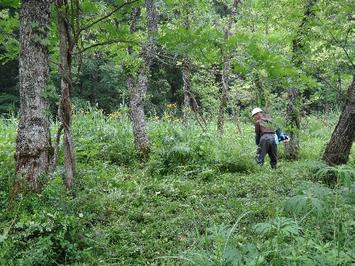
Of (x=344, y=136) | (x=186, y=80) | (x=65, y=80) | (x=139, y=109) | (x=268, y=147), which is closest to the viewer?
(x=65, y=80)

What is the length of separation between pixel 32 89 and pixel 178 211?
8.26 ft

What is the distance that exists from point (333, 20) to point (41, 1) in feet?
15.2

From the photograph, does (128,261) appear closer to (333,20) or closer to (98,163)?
(98,163)

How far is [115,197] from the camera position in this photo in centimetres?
575

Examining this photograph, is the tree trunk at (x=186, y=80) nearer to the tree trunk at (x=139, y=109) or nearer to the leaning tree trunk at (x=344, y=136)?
the tree trunk at (x=139, y=109)

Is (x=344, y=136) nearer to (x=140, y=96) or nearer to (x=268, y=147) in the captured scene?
(x=268, y=147)

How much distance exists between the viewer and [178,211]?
5535mm

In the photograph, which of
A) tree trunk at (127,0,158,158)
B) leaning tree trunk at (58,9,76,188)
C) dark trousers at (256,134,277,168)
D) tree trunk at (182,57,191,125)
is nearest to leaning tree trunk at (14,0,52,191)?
leaning tree trunk at (58,9,76,188)

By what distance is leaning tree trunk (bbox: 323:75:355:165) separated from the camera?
6.54 meters

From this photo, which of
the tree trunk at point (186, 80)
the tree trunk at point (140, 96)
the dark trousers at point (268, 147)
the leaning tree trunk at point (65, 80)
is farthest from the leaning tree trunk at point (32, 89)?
the dark trousers at point (268, 147)

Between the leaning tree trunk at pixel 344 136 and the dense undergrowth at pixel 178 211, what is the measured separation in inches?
20.9

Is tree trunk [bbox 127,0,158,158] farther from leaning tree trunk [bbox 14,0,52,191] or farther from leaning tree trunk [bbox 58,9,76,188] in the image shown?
leaning tree trunk [bbox 14,0,52,191]

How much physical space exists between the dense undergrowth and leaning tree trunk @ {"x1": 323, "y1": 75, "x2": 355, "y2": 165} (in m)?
0.53

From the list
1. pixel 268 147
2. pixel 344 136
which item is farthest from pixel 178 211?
pixel 268 147
